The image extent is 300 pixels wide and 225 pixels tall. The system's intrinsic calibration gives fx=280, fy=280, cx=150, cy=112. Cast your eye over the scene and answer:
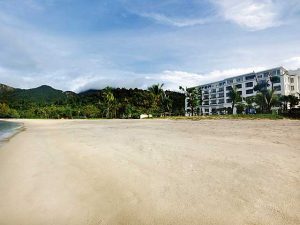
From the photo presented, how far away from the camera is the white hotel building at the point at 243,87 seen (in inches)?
3573

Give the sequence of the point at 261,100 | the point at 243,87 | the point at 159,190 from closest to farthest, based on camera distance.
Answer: the point at 159,190 < the point at 261,100 < the point at 243,87

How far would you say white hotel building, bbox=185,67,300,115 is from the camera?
298ft

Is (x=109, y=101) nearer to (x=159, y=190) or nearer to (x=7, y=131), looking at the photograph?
(x=7, y=131)

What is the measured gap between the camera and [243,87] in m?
104

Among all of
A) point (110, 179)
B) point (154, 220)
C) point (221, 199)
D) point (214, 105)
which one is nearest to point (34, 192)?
point (110, 179)

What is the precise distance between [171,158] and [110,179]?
8.87 ft

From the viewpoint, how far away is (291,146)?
1053 cm

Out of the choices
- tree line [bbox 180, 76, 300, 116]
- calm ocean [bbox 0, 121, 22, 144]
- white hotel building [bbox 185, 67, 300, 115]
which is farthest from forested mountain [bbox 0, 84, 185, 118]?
calm ocean [bbox 0, 121, 22, 144]

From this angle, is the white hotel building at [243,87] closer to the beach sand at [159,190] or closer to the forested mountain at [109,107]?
the forested mountain at [109,107]

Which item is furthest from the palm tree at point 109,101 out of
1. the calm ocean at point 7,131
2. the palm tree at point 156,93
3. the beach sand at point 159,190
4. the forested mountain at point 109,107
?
the beach sand at point 159,190

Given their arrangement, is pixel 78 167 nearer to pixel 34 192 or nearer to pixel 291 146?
pixel 34 192

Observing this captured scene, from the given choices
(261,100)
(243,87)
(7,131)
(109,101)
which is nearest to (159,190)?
(7,131)

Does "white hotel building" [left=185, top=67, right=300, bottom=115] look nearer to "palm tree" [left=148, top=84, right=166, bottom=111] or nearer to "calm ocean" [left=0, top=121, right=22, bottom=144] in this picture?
"palm tree" [left=148, top=84, right=166, bottom=111]

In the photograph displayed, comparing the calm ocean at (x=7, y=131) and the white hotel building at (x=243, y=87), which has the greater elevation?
the white hotel building at (x=243, y=87)
